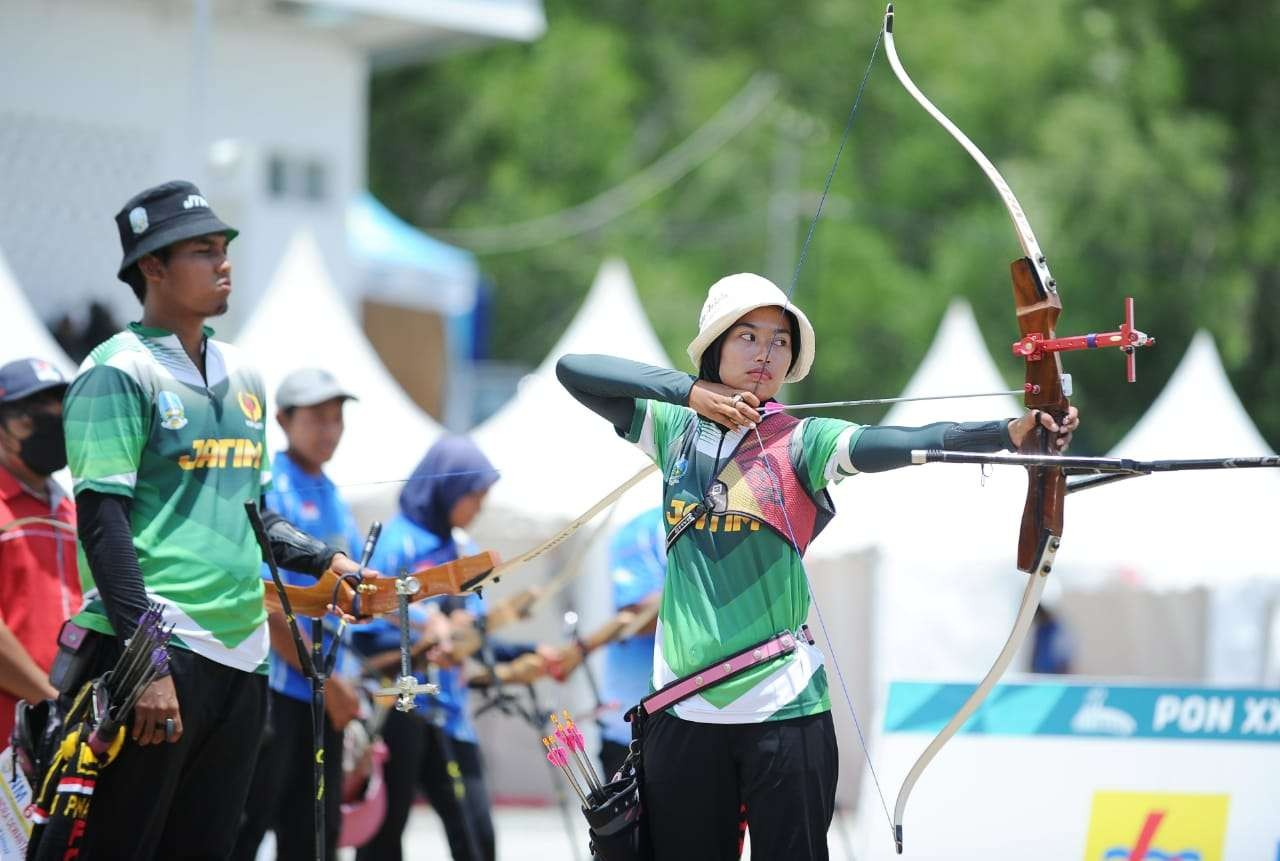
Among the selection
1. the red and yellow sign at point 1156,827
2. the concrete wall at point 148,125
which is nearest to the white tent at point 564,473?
the concrete wall at point 148,125

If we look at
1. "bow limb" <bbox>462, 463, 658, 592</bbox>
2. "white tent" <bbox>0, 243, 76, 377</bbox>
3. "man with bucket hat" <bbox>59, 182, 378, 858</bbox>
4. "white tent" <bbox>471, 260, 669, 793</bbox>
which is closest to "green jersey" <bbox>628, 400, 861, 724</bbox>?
"bow limb" <bbox>462, 463, 658, 592</bbox>

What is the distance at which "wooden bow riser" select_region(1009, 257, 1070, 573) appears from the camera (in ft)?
11.6

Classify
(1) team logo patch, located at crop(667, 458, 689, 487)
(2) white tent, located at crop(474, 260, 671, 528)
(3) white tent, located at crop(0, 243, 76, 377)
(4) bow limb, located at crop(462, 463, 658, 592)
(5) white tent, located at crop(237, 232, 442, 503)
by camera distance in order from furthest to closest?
(2) white tent, located at crop(474, 260, 671, 528) < (5) white tent, located at crop(237, 232, 442, 503) < (3) white tent, located at crop(0, 243, 76, 377) < (4) bow limb, located at crop(462, 463, 658, 592) < (1) team logo patch, located at crop(667, 458, 689, 487)

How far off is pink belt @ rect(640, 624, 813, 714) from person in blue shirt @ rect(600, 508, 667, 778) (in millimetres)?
2215

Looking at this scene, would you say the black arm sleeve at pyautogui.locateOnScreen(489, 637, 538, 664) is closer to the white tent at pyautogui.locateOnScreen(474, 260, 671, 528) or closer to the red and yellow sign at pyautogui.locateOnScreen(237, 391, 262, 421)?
the white tent at pyautogui.locateOnScreen(474, 260, 671, 528)

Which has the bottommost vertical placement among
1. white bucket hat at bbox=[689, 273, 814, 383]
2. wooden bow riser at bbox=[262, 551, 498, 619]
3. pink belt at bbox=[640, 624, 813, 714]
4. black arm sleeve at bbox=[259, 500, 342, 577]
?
pink belt at bbox=[640, 624, 813, 714]

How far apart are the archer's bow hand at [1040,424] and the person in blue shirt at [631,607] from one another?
2.59 metres

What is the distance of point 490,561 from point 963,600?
6.88 meters

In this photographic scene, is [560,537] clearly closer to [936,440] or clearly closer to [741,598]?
[741,598]

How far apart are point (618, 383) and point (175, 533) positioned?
105 cm

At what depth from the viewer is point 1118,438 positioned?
26578 millimetres

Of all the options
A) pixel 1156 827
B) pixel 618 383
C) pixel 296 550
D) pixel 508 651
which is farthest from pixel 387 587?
pixel 1156 827

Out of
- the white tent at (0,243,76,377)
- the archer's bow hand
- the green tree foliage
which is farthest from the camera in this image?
the green tree foliage

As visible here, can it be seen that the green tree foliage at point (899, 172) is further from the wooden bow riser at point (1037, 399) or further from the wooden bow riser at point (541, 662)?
the wooden bow riser at point (1037, 399)
